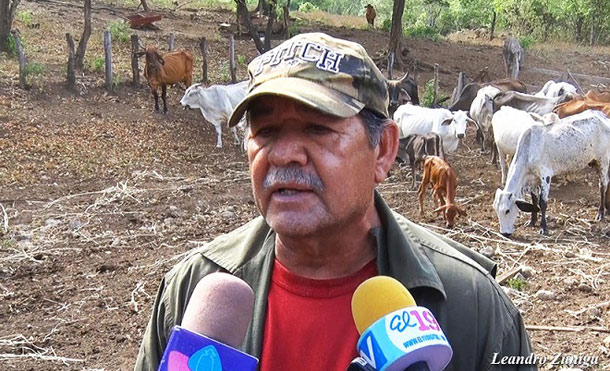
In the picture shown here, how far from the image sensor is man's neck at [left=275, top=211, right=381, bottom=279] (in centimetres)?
224

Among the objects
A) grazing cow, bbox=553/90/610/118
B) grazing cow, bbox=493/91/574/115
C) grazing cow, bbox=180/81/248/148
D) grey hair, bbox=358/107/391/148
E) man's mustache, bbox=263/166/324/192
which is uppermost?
grey hair, bbox=358/107/391/148

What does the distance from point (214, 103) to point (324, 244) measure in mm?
14450

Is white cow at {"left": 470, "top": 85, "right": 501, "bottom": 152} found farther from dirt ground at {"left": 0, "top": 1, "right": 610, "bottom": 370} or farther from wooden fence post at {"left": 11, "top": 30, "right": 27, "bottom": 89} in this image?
wooden fence post at {"left": 11, "top": 30, "right": 27, "bottom": 89}

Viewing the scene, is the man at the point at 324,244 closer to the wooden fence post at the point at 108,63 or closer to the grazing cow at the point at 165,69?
the grazing cow at the point at 165,69

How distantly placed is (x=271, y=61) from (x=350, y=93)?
0.26 meters

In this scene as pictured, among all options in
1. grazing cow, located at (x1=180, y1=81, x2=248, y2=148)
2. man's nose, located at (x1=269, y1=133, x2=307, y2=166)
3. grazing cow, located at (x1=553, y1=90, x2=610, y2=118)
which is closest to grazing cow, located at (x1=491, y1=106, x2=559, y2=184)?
grazing cow, located at (x1=553, y1=90, x2=610, y2=118)

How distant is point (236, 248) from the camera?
7.98 feet

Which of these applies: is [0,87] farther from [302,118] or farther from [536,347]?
[302,118]

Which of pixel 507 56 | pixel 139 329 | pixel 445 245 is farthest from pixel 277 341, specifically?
pixel 507 56

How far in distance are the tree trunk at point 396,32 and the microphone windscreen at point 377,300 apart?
923 inches

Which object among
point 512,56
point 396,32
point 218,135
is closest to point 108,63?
point 218,135

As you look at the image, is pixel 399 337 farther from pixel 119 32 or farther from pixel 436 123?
→ pixel 119 32

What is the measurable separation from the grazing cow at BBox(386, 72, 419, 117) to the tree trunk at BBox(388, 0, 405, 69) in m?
5.73

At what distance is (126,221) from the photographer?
1033cm
